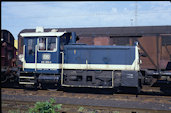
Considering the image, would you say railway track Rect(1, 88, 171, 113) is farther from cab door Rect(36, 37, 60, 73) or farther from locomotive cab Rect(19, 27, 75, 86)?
cab door Rect(36, 37, 60, 73)

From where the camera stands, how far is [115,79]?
33.8ft

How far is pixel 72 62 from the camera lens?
10.9 meters

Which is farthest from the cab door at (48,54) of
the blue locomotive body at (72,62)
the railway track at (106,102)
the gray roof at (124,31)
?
the gray roof at (124,31)

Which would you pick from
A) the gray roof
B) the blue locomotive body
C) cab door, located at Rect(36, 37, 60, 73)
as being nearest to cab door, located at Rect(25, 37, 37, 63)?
the blue locomotive body

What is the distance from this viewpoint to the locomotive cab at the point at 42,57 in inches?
420

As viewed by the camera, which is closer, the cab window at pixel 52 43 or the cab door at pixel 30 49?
the cab window at pixel 52 43

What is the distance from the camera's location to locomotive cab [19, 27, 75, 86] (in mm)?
10664

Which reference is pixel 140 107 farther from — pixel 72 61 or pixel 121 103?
pixel 72 61

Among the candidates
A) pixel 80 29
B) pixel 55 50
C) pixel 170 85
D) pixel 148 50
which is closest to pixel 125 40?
pixel 148 50

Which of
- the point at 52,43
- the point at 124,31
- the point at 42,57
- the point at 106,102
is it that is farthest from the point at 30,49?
the point at 124,31

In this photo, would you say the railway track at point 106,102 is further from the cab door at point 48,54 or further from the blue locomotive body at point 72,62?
the cab door at point 48,54

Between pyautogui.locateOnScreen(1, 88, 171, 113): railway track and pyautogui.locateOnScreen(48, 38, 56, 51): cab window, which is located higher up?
pyautogui.locateOnScreen(48, 38, 56, 51): cab window

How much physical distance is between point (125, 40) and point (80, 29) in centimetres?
452

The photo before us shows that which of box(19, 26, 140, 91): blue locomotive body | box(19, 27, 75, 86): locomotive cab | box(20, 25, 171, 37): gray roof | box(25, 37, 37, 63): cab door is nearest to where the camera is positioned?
box(19, 26, 140, 91): blue locomotive body
